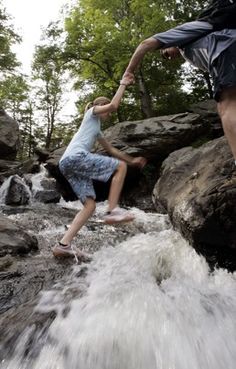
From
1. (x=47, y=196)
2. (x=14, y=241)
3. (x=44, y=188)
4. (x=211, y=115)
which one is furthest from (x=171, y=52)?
(x=211, y=115)

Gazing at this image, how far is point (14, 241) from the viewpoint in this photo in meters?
5.21

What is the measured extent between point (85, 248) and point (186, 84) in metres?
19.5

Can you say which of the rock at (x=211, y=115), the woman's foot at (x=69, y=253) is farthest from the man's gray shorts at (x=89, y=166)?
the rock at (x=211, y=115)

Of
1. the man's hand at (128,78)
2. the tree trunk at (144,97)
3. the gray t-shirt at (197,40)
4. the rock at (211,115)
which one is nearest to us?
the gray t-shirt at (197,40)

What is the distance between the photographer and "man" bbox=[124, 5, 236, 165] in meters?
2.88

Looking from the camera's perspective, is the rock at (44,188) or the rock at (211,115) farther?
the rock at (211,115)

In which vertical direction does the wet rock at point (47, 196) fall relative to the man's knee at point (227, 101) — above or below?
below

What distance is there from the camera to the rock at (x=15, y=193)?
498 inches

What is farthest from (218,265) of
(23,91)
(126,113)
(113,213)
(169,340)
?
(23,91)

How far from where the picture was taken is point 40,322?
279 cm

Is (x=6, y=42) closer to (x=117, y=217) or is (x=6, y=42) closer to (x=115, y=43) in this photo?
(x=115, y=43)

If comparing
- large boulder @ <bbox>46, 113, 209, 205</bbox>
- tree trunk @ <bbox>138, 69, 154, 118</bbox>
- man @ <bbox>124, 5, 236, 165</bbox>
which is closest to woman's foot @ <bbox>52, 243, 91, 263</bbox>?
man @ <bbox>124, 5, 236, 165</bbox>

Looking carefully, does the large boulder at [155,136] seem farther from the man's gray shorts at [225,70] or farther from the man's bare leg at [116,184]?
the man's gray shorts at [225,70]

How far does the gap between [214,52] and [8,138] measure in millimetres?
20904
